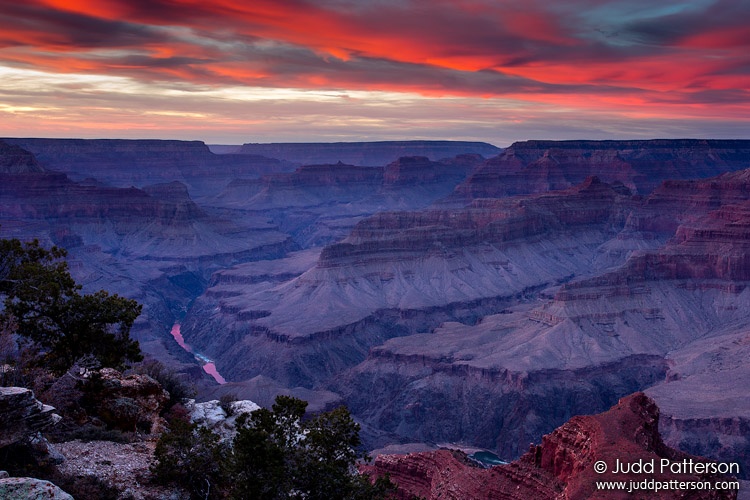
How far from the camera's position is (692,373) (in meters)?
92.7

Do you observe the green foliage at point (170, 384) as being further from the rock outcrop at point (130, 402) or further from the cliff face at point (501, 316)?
the cliff face at point (501, 316)

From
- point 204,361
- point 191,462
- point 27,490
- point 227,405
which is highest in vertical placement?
point 27,490

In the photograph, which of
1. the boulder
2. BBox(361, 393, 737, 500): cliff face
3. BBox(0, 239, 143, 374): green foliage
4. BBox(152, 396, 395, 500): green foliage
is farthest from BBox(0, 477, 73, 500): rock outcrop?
BBox(361, 393, 737, 500): cliff face

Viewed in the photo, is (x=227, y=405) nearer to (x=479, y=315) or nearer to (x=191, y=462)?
(x=191, y=462)

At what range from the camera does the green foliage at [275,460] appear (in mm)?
22156

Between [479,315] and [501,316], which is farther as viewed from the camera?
[479,315]

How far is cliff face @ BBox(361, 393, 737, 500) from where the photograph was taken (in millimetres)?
23967

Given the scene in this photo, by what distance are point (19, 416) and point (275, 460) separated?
7513 mm

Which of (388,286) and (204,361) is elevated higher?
(388,286)

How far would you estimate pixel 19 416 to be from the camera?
21562 mm

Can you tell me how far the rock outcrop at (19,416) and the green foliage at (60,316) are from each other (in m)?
8.55

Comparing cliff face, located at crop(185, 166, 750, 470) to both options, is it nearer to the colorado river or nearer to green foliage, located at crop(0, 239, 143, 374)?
the colorado river

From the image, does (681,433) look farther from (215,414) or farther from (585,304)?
(215,414)

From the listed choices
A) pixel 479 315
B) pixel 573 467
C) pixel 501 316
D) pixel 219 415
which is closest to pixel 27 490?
pixel 219 415
